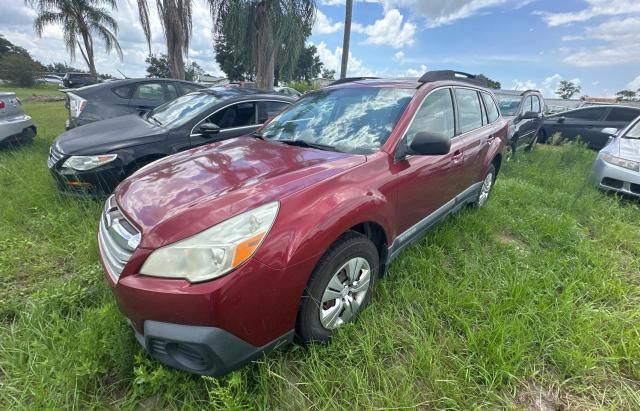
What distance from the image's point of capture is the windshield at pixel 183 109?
396 centimetres

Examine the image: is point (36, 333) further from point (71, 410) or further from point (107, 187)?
point (107, 187)

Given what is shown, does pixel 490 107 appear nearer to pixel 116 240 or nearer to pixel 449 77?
pixel 449 77

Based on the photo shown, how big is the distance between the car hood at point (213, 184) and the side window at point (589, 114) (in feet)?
35.0

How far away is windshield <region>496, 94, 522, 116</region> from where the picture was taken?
23.9ft

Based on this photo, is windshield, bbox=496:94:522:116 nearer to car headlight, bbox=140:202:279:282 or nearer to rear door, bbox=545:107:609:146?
rear door, bbox=545:107:609:146

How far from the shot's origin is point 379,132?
2291 millimetres

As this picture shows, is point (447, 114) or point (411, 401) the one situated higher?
point (447, 114)

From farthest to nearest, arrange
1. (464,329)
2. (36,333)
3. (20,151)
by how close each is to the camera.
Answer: (20,151) → (464,329) → (36,333)

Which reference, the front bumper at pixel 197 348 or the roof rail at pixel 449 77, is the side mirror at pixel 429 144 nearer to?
the roof rail at pixel 449 77

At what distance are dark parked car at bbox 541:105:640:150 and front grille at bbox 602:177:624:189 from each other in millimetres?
5201

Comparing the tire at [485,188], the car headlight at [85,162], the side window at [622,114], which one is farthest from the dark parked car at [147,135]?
the side window at [622,114]

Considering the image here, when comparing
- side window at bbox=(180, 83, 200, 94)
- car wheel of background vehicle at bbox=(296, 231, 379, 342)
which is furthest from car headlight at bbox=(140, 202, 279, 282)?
side window at bbox=(180, 83, 200, 94)

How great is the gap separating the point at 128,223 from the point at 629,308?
11.2 ft

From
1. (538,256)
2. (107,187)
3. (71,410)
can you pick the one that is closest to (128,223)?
(71,410)
